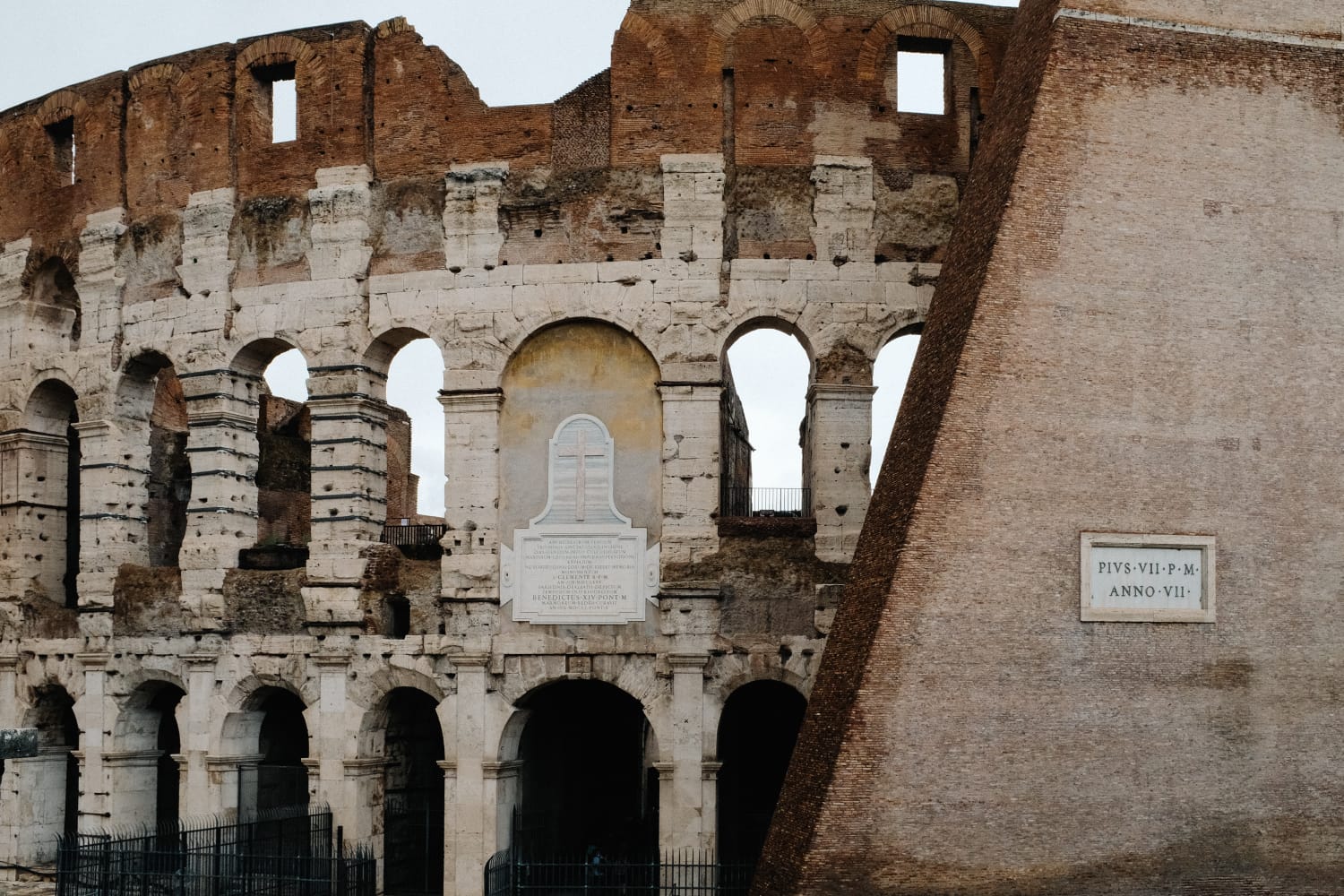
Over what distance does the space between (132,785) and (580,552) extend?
7.18m

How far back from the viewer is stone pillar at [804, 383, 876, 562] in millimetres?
18750

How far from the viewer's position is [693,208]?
19.2 metres

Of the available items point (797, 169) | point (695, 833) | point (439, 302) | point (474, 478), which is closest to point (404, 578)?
point (474, 478)

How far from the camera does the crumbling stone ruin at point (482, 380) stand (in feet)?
61.9

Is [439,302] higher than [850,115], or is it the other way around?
[850,115]

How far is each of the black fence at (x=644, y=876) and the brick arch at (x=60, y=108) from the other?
12103 millimetres

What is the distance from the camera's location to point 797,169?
19.4 metres

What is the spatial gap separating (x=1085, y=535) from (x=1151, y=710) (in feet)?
5.49

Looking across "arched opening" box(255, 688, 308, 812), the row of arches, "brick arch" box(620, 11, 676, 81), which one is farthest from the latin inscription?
"brick arch" box(620, 11, 676, 81)

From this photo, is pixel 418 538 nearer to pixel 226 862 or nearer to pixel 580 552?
pixel 580 552

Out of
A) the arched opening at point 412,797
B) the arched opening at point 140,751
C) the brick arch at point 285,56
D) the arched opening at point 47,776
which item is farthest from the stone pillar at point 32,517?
the brick arch at point 285,56

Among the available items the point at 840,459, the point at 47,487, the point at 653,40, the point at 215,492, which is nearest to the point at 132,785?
the point at 215,492

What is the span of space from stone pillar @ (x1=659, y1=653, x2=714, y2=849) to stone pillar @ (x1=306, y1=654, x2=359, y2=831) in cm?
395

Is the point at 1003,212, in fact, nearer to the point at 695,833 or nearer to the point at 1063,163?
the point at 1063,163
